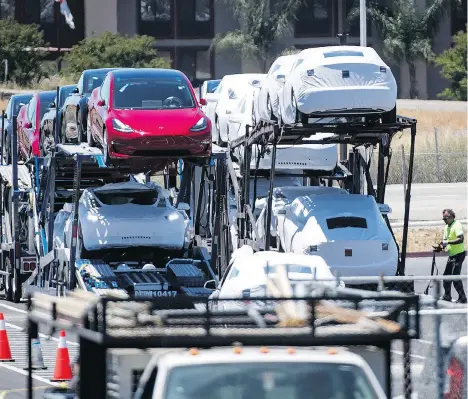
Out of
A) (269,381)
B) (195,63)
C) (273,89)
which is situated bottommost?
(195,63)

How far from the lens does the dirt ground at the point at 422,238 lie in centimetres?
3167

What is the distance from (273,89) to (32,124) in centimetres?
476

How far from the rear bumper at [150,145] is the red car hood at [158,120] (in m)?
0.10

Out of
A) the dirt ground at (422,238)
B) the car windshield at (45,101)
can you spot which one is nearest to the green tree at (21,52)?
the dirt ground at (422,238)

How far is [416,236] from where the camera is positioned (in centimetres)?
3303

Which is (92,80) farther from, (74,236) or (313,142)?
(74,236)

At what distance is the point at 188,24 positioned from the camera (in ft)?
242

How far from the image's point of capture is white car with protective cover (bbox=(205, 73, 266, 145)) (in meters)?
25.3

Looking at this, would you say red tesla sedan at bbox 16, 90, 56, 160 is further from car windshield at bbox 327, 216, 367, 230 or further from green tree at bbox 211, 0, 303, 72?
green tree at bbox 211, 0, 303, 72

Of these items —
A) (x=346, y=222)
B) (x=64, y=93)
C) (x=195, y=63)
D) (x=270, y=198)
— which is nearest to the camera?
(x=346, y=222)

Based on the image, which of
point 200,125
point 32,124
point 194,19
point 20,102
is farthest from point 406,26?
point 200,125

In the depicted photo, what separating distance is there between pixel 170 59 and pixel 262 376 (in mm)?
67309

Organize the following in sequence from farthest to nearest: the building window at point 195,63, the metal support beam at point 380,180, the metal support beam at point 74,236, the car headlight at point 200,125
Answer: the building window at point 195,63
the metal support beam at point 380,180
the car headlight at point 200,125
the metal support beam at point 74,236

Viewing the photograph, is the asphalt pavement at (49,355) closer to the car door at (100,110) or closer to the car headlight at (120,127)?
the car door at (100,110)
